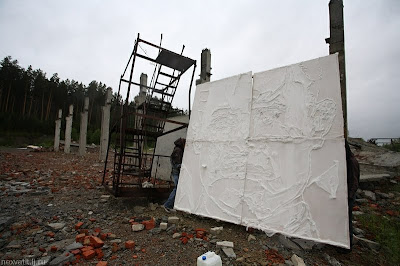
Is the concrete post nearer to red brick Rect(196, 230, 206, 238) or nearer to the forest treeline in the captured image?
red brick Rect(196, 230, 206, 238)

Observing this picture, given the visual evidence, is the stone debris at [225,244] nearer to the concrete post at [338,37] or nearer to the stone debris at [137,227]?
the stone debris at [137,227]

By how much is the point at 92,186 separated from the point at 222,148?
456 cm

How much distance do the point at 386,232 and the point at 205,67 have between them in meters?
5.62

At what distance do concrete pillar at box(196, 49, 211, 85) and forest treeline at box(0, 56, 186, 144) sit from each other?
75.1ft

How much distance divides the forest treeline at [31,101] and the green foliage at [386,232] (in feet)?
90.1

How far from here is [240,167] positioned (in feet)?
10.1

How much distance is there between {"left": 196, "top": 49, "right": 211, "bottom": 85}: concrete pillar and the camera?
19.7ft

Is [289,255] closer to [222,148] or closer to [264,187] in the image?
[264,187]

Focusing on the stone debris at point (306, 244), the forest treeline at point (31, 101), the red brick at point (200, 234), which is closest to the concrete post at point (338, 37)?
the stone debris at point (306, 244)

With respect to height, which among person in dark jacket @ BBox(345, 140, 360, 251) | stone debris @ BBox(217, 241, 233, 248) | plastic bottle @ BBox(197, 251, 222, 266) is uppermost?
person in dark jacket @ BBox(345, 140, 360, 251)

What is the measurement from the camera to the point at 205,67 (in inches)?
237

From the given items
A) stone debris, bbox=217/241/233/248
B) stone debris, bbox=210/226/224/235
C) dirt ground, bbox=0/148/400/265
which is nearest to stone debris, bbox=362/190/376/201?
dirt ground, bbox=0/148/400/265

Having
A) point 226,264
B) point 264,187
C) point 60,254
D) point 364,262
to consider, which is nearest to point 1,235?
point 60,254

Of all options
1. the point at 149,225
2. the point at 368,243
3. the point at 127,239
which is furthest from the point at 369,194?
the point at 127,239
